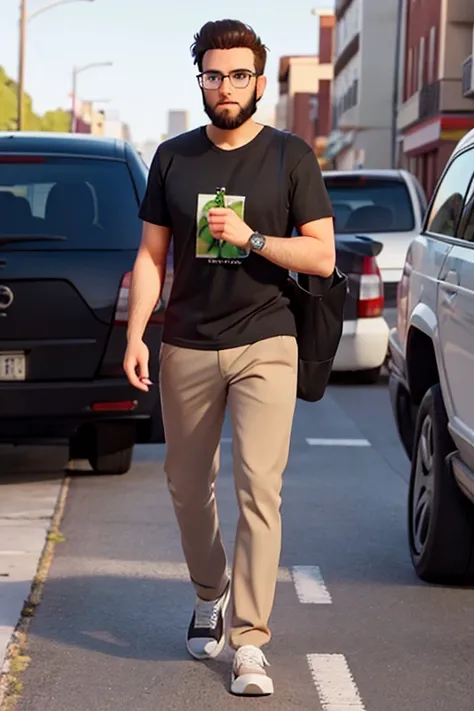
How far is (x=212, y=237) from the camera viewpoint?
5.11 m

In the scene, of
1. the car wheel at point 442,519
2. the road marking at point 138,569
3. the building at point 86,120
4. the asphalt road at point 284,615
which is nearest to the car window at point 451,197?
the car wheel at point 442,519

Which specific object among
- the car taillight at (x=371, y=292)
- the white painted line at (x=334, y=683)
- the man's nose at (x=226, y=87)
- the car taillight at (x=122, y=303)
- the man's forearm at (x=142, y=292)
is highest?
the man's nose at (x=226, y=87)

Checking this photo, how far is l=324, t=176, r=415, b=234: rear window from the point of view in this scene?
15.9m

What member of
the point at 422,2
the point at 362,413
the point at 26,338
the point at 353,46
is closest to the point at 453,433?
the point at 26,338

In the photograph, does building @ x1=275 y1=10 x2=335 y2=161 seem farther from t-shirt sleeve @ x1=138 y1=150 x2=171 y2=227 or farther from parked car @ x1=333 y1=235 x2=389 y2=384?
t-shirt sleeve @ x1=138 y1=150 x2=171 y2=227

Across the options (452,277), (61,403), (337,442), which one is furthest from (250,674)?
(337,442)

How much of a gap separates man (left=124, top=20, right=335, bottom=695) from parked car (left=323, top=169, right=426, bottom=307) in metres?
9.76

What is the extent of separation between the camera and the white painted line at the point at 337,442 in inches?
430

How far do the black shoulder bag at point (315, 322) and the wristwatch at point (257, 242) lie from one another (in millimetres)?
265

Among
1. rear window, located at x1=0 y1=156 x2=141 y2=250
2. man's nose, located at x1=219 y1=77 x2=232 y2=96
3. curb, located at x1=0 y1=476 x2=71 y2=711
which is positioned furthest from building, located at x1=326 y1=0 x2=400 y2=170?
man's nose, located at x1=219 y1=77 x2=232 y2=96

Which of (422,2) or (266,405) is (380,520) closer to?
(266,405)

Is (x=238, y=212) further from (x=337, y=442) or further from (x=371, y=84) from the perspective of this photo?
(x=371, y=84)

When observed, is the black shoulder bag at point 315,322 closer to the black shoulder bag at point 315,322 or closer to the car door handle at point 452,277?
the black shoulder bag at point 315,322

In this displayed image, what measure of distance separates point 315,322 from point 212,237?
1.40 ft
